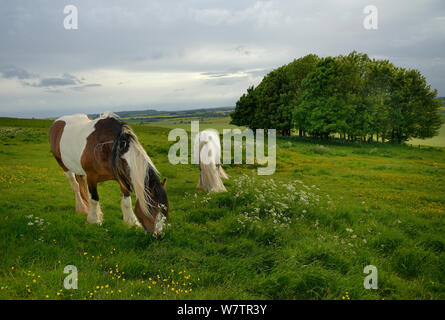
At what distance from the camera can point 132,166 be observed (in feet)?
17.1

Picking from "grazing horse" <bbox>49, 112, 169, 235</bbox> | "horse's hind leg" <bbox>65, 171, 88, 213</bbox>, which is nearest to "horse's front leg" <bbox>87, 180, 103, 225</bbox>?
"grazing horse" <bbox>49, 112, 169, 235</bbox>

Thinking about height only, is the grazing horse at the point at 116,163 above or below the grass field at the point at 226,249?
above

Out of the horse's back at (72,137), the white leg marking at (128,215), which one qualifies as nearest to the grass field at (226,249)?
the white leg marking at (128,215)

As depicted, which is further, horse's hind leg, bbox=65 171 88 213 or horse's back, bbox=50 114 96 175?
horse's hind leg, bbox=65 171 88 213

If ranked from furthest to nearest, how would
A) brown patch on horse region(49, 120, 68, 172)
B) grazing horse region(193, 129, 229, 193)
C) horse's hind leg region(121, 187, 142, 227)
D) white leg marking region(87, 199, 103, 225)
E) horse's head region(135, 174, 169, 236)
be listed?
1. grazing horse region(193, 129, 229, 193)
2. brown patch on horse region(49, 120, 68, 172)
3. white leg marking region(87, 199, 103, 225)
4. horse's hind leg region(121, 187, 142, 227)
5. horse's head region(135, 174, 169, 236)

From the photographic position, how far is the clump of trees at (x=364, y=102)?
31.9 meters

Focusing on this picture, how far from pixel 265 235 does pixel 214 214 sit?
1.95 m

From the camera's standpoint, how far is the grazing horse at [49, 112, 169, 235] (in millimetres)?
5270

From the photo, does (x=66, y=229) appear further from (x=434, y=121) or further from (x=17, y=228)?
(x=434, y=121)

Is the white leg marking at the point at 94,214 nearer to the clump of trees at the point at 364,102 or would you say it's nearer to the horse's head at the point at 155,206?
the horse's head at the point at 155,206

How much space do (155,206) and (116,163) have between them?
1.33 meters

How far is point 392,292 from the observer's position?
4.32m

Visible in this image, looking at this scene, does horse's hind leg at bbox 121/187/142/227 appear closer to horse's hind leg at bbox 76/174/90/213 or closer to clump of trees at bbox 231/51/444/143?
horse's hind leg at bbox 76/174/90/213
